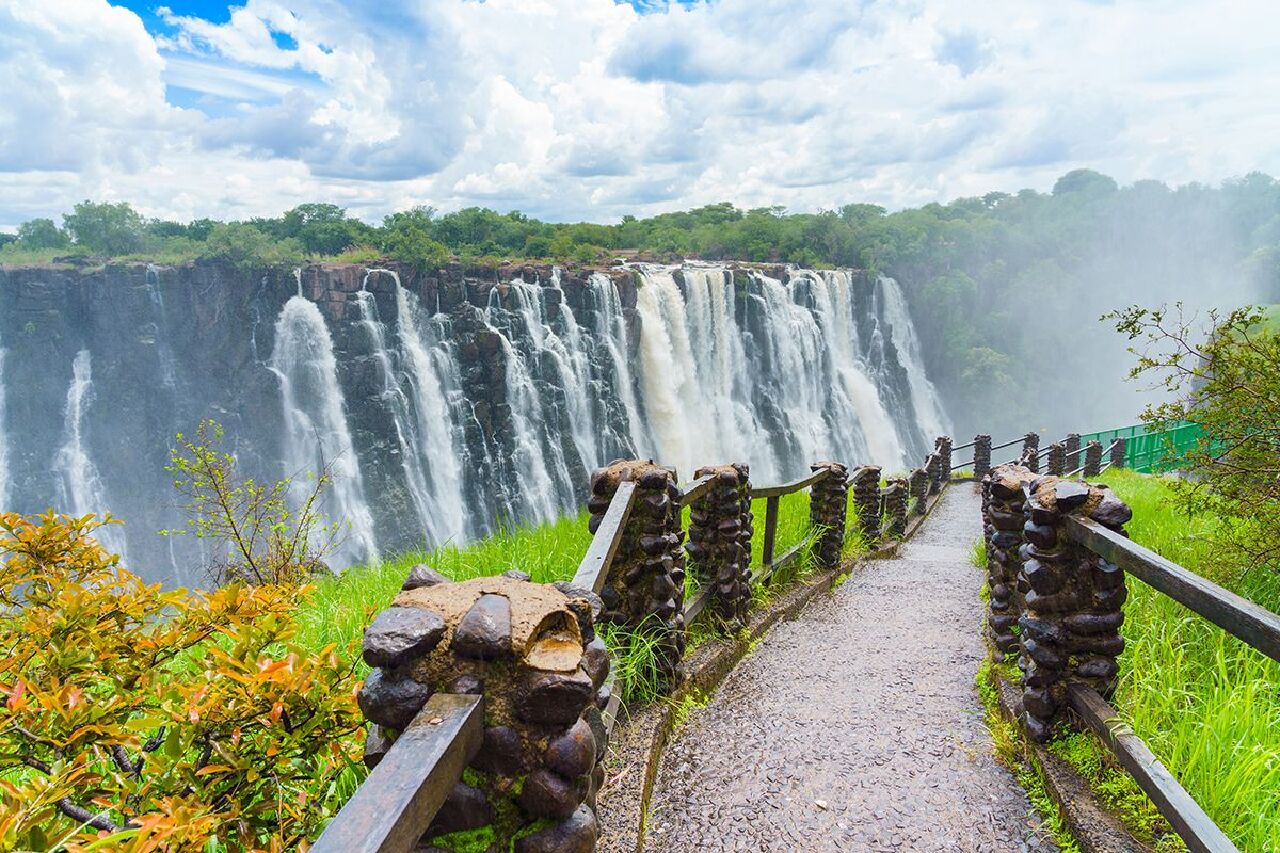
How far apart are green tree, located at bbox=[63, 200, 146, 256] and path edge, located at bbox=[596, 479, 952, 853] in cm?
2907

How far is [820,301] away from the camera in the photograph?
1235 inches

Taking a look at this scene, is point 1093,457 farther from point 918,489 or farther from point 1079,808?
point 1079,808

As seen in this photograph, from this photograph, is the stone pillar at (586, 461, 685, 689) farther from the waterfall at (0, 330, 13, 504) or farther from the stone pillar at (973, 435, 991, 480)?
the waterfall at (0, 330, 13, 504)

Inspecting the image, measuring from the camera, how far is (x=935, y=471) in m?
18.2

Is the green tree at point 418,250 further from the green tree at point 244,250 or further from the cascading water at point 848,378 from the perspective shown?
the cascading water at point 848,378

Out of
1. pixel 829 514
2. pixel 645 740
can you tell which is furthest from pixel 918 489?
pixel 645 740

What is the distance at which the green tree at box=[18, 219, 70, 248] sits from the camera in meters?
29.5

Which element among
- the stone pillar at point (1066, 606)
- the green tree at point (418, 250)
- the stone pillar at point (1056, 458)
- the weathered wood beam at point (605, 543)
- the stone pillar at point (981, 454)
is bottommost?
the stone pillar at point (981, 454)

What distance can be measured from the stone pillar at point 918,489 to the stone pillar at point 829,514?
751 cm

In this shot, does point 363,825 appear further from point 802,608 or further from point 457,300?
point 457,300

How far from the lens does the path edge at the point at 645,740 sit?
2723 mm

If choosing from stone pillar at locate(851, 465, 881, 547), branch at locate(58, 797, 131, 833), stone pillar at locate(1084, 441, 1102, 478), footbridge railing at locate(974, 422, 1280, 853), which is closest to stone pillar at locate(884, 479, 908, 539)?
stone pillar at locate(851, 465, 881, 547)

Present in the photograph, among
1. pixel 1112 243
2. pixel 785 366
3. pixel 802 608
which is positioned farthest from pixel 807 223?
pixel 802 608

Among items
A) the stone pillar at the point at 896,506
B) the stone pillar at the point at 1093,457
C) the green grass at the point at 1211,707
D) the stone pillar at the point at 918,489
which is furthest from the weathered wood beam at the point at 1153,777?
the stone pillar at the point at 1093,457
